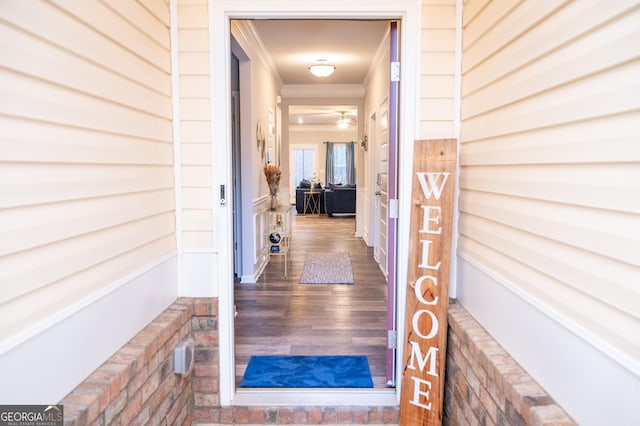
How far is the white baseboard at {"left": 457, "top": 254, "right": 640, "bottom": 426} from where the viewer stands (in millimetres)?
1032

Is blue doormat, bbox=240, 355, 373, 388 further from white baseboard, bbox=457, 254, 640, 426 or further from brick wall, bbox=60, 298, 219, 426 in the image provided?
white baseboard, bbox=457, 254, 640, 426

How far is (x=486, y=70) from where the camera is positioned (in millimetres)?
1861

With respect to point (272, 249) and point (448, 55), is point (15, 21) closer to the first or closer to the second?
point (448, 55)

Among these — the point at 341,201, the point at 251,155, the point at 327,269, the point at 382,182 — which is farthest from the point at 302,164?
the point at 251,155

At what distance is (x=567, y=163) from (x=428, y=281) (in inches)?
39.3

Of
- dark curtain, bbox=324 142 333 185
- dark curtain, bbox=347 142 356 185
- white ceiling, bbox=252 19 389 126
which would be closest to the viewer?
white ceiling, bbox=252 19 389 126

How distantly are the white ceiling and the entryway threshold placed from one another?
252 cm

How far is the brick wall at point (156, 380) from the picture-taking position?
1.38m

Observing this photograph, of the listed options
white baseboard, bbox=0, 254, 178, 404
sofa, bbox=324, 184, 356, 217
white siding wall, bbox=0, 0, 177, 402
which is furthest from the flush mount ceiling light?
sofa, bbox=324, 184, 356, 217

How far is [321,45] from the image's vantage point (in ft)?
16.4

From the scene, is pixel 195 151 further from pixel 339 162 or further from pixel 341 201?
pixel 339 162

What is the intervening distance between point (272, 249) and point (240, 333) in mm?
1936

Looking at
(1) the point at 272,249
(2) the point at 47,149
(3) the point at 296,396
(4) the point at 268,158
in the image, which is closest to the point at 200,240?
(3) the point at 296,396

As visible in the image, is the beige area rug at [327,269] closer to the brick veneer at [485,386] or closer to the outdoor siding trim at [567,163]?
the brick veneer at [485,386]
